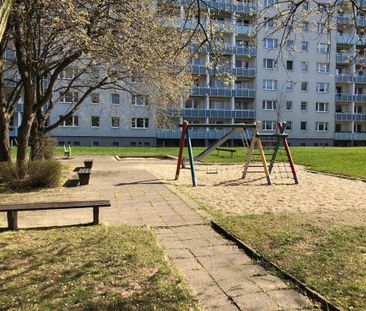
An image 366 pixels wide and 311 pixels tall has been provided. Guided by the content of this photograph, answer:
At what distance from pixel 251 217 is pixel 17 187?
7032 millimetres

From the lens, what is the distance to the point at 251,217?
755cm

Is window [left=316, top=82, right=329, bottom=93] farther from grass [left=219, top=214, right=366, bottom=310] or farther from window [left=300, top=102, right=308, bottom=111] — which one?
grass [left=219, top=214, right=366, bottom=310]

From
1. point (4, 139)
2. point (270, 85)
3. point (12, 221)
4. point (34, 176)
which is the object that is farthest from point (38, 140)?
point (270, 85)

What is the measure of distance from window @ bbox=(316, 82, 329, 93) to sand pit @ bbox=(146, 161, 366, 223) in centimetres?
4714

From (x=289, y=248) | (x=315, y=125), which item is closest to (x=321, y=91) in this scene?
(x=315, y=125)

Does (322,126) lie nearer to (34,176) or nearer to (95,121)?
(95,121)

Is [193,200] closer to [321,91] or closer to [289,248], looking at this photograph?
[289,248]

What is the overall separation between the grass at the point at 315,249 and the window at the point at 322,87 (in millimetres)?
55212

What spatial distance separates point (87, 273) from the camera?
4465 mm

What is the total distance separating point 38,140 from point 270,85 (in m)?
45.3

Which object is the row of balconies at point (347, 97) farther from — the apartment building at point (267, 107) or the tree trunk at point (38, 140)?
the tree trunk at point (38, 140)

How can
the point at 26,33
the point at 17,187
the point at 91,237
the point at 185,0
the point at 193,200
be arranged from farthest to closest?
the point at 17,187
the point at 26,33
the point at 193,200
the point at 185,0
the point at 91,237

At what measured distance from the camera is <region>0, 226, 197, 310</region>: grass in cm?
378

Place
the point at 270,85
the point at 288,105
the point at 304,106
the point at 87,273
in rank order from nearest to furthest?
Result: the point at 87,273
the point at 270,85
the point at 288,105
the point at 304,106
